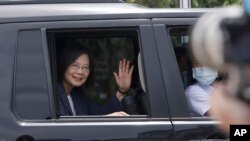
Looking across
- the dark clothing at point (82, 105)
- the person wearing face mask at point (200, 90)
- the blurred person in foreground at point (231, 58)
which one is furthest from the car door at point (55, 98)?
the blurred person in foreground at point (231, 58)

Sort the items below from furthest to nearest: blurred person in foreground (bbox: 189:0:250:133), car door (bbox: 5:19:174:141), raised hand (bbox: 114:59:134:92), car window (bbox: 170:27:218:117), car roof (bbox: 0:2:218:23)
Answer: raised hand (bbox: 114:59:134:92)
car window (bbox: 170:27:218:117)
car roof (bbox: 0:2:218:23)
car door (bbox: 5:19:174:141)
blurred person in foreground (bbox: 189:0:250:133)

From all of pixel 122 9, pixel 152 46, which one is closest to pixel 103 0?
pixel 122 9

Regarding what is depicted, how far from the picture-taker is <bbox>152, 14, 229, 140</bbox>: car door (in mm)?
2811

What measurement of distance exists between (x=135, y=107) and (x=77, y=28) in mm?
604

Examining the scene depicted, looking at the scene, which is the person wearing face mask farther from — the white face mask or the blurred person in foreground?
the blurred person in foreground

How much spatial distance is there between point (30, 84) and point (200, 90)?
0.98 meters

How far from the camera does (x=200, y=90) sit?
10.5 feet

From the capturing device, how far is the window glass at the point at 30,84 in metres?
2.81

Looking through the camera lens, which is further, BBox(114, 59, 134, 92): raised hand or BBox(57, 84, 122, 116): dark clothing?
BBox(114, 59, 134, 92): raised hand

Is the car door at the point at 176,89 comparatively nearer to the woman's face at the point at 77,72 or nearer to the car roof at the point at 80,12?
the car roof at the point at 80,12

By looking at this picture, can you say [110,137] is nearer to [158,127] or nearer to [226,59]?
[158,127]

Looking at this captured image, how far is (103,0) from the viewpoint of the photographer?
3.11m

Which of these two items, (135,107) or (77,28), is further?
(135,107)

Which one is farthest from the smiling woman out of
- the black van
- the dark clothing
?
the black van
